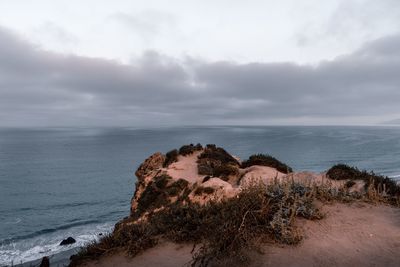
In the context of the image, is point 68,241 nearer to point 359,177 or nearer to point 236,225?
point 359,177

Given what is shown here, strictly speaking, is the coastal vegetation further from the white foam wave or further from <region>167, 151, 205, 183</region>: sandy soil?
the white foam wave

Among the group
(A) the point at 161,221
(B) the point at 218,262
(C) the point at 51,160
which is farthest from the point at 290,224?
(C) the point at 51,160

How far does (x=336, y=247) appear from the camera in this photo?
815 centimetres

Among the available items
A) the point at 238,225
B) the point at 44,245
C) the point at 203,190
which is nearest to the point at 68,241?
the point at 44,245

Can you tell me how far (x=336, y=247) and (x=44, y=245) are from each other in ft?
110

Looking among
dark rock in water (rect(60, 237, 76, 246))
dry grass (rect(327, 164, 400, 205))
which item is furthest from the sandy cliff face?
dark rock in water (rect(60, 237, 76, 246))

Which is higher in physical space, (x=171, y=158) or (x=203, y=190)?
(x=171, y=158)

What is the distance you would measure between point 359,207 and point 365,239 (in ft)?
7.42

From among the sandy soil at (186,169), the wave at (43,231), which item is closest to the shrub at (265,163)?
the sandy soil at (186,169)

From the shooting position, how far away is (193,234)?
31.6ft

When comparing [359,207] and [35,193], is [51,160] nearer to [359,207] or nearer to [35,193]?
[35,193]

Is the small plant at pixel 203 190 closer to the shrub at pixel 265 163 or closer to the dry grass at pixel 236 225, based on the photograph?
the shrub at pixel 265 163

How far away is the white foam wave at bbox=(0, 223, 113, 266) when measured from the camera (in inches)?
1166

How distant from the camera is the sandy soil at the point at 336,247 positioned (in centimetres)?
768
